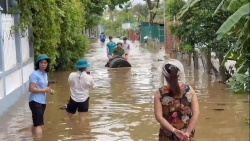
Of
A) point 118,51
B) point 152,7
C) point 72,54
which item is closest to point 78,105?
point 72,54

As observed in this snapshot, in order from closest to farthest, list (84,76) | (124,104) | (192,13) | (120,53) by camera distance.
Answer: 1. (84,76)
2. (124,104)
3. (192,13)
4. (120,53)

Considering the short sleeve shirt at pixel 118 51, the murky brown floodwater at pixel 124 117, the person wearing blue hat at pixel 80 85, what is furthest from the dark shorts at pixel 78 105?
the short sleeve shirt at pixel 118 51

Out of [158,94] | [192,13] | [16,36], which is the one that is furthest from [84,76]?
[192,13]

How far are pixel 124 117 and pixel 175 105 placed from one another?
5017 millimetres

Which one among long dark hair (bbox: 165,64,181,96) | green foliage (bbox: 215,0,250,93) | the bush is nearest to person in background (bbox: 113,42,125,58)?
the bush

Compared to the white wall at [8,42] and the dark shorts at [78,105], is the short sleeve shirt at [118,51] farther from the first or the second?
the dark shorts at [78,105]

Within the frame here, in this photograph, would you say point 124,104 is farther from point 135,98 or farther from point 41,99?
point 41,99

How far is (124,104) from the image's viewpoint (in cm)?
1173

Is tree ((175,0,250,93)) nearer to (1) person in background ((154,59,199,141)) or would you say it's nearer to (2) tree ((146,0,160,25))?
(1) person in background ((154,59,199,141))

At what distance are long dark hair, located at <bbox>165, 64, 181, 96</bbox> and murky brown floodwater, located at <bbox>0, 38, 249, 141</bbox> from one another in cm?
320

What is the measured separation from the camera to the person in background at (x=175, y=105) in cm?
512

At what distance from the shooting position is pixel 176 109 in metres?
5.23

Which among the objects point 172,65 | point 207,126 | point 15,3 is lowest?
point 207,126

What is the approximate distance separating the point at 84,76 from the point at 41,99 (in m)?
1.05
